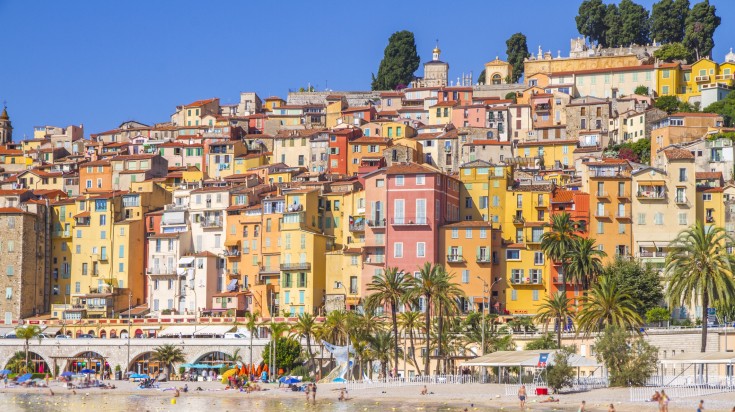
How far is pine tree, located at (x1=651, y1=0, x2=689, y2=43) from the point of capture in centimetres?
17050

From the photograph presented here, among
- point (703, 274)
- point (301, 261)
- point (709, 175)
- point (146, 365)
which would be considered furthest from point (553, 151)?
point (703, 274)

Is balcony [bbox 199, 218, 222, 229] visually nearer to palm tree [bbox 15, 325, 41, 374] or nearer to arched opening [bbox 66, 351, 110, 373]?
palm tree [bbox 15, 325, 41, 374]

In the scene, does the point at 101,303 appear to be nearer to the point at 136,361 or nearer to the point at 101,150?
the point at 136,361

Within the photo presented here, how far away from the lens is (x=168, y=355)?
105125mm

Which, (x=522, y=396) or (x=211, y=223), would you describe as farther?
(x=211, y=223)

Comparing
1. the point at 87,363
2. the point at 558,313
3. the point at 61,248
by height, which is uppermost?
the point at 61,248

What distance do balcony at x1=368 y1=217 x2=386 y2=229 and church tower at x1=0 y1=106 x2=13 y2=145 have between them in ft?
287

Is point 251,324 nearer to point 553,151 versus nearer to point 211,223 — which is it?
point 211,223

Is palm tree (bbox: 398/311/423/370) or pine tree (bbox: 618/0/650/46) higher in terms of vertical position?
pine tree (bbox: 618/0/650/46)

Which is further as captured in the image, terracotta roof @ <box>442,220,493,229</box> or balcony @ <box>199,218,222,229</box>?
balcony @ <box>199,218,222,229</box>

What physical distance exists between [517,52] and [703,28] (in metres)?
27.1

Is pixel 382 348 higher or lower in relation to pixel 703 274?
lower

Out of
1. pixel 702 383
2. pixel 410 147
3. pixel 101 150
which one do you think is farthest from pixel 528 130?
pixel 702 383

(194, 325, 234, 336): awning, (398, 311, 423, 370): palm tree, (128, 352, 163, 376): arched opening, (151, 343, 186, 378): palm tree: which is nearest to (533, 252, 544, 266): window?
(398, 311, 423, 370): palm tree
